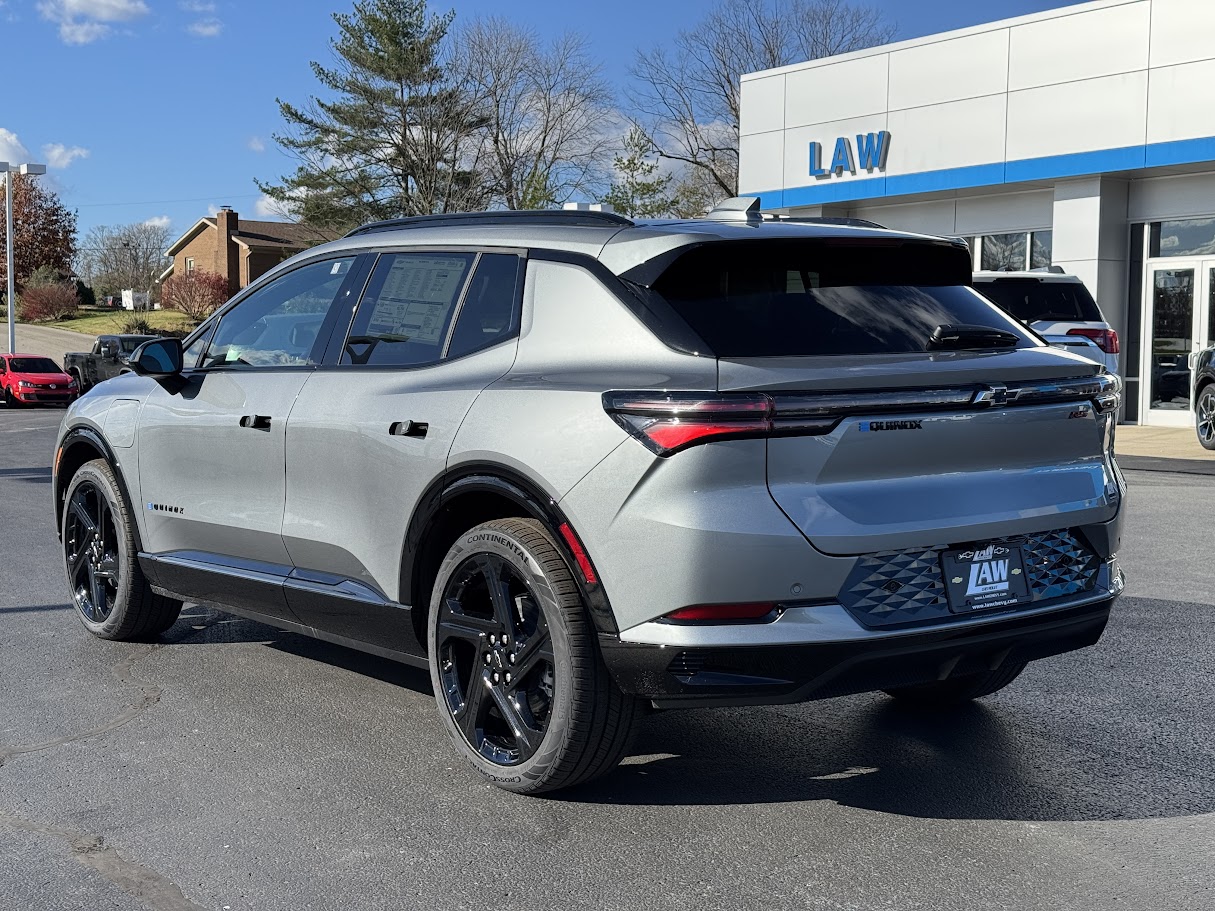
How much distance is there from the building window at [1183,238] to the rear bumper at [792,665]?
19.7 metres

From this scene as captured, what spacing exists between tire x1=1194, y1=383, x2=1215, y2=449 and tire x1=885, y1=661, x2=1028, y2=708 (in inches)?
532

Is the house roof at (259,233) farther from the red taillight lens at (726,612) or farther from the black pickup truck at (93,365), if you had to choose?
the red taillight lens at (726,612)

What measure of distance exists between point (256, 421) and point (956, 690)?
285 centimetres

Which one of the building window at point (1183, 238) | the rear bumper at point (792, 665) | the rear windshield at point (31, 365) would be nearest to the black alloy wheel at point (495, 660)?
the rear bumper at point (792, 665)

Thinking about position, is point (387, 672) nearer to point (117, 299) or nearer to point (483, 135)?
point (483, 135)

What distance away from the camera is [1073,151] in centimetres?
2194

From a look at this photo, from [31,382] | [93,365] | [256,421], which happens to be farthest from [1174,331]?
[93,365]

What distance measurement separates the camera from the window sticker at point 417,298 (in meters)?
4.67

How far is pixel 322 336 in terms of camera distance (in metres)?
5.11

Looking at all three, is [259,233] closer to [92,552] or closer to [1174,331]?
[1174,331]

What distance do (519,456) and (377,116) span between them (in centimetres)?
4378

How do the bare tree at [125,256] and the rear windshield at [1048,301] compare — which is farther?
the bare tree at [125,256]

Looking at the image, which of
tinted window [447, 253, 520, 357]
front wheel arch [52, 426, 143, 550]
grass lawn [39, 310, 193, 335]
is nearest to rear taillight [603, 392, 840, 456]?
tinted window [447, 253, 520, 357]

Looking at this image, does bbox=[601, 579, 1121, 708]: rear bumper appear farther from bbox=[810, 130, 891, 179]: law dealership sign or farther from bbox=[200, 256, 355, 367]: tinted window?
bbox=[810, 130, 891, 179]: law dealership sign
